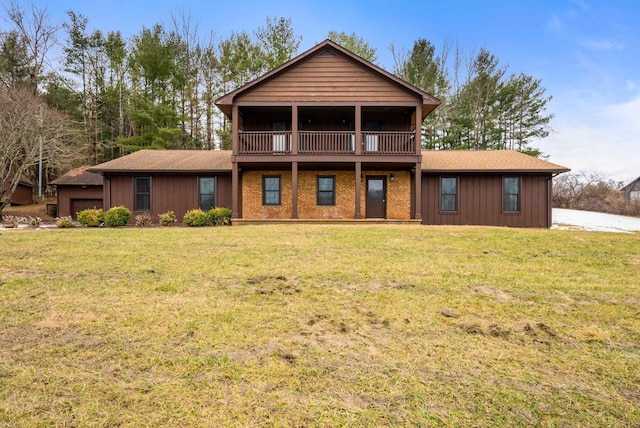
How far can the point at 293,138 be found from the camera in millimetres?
14484

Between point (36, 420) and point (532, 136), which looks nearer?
point (36, 420)

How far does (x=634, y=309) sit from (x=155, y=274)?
6.86m

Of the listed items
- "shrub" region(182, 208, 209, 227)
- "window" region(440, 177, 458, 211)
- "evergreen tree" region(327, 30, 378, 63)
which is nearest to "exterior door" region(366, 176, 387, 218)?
"window" region(440, 177, 458, 211)

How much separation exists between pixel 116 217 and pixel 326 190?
29.9ft

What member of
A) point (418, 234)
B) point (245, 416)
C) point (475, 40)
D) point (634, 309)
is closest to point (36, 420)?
point (245, 416)

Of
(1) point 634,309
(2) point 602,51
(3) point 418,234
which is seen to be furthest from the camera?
(2) point 602,51

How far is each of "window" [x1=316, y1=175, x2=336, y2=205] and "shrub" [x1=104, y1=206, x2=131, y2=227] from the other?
8403 mm

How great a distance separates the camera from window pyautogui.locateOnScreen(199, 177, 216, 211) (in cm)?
1652

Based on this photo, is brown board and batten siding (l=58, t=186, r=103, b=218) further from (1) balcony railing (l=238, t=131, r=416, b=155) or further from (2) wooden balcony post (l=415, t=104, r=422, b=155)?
(2) wooden balcony post (l=415, t=104, r=422, b=155)

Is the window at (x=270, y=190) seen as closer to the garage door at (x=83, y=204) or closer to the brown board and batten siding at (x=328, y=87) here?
the brown board and batten siding at (x=328, y=87)

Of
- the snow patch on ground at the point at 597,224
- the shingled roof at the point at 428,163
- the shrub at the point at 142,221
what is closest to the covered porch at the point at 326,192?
the shingled roof at the point at 428,163

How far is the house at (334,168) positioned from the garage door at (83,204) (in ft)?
21.9

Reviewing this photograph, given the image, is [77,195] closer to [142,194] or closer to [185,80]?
[142,194]

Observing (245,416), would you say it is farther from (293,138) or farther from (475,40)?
(475,40)
